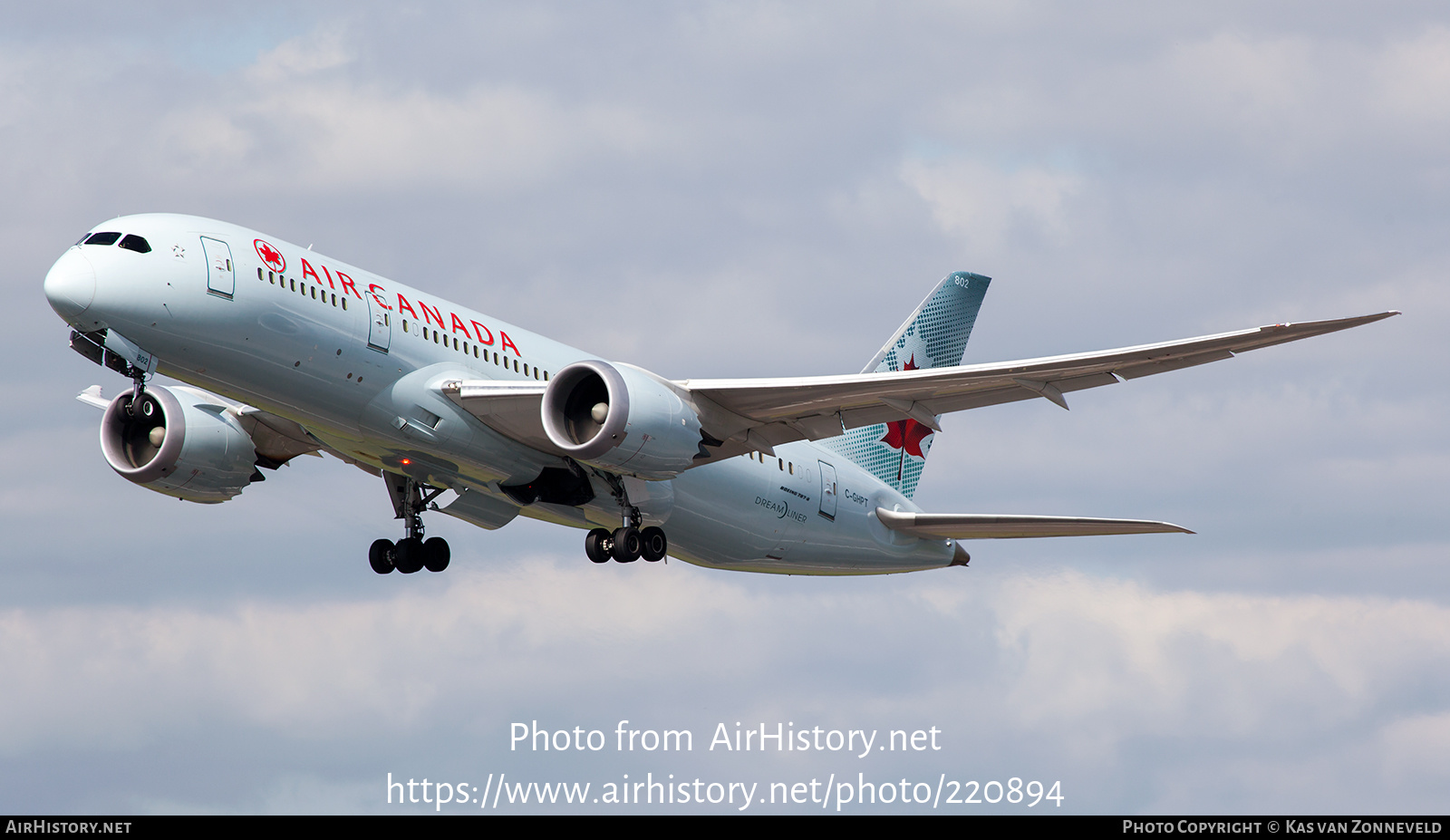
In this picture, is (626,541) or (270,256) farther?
(626,541)

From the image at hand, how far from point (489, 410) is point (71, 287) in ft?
24.9

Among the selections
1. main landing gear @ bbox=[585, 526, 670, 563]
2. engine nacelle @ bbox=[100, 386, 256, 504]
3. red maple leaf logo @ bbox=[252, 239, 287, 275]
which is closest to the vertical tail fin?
main landing gear @ bbox=[585, 526, 670, 563]

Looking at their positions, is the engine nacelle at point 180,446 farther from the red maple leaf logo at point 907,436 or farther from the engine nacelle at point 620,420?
the red maple leaf logo at point 907,436

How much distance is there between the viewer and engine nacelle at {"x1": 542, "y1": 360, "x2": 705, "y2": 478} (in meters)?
30.6

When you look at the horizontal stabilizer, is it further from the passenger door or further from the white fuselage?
the passenger door

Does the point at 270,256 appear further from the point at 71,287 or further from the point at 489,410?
the point at 489,410

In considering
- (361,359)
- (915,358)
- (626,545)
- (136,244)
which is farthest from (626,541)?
(915,358)

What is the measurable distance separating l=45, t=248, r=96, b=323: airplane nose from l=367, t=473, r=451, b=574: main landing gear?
1010cm

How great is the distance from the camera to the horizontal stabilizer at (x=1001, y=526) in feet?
112

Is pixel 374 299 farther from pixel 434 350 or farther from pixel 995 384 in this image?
pixel 995 384

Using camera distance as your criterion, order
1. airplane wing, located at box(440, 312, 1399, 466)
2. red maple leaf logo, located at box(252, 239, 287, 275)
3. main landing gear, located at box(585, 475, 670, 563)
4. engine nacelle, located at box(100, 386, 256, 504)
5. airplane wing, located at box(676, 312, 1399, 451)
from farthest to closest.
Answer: engine nacelle, located at box(100, 386, 256, 504) → main landing gear, located at box(585, 475, 670, 563) → red maple leaf logo, located at box(252, 239, 287, 275) → airplane wing, located at box(440, 312, 1399, 466) → airplane wing, located at box(676, 312, 1399, 451)

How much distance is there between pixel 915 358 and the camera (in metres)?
42.5

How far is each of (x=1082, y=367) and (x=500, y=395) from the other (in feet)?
34.1

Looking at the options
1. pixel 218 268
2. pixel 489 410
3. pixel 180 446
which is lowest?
pixel 489 410
